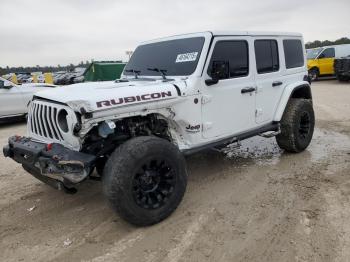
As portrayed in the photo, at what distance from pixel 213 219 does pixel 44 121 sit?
2.09m

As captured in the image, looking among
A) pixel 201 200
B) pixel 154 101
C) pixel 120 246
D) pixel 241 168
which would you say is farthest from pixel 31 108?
pixel 241 168

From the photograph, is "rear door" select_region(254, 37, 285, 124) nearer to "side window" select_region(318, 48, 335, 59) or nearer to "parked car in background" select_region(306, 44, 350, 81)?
"parked car in background" select_region(306, 44, 350, 81)

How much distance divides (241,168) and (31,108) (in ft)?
10.0

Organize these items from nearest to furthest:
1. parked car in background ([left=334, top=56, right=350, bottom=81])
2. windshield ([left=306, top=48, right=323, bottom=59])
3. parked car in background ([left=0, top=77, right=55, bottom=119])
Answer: parked car in background ([left=0, top=77, right=55, bottom=119]) < parked car in background ([left=334, top=56, right=350, bottom=81]) < windshield ([left=306, top=48, right=323, bottom=59])

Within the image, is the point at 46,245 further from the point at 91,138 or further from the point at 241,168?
the point at 241,168

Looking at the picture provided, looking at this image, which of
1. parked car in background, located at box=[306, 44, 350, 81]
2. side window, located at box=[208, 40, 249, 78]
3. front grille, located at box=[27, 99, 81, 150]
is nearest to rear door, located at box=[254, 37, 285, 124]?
side window, located at box=[208, 40, 249, 78]

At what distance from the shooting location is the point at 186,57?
14.7 ft

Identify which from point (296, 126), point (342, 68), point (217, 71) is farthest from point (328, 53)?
point (217, 71)

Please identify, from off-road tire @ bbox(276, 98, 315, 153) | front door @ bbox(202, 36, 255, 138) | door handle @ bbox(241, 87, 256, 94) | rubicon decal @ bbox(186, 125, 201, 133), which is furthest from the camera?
off-road tire @ bbox(276, 98, 315, 153)

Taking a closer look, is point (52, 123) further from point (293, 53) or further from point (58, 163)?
point (293, 53)

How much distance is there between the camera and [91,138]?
370cm

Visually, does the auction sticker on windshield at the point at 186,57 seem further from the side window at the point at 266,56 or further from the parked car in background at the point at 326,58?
the parked car in background at the point at 326,58

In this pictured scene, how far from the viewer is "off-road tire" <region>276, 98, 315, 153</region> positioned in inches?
222

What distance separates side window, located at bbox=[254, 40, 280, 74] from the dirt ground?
1460mm
